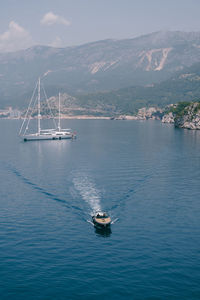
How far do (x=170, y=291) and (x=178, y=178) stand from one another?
73735mm

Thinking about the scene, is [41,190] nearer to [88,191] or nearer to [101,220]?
[88,191]

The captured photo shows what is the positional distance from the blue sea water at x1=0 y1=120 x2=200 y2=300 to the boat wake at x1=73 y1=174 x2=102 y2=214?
0.30 meters

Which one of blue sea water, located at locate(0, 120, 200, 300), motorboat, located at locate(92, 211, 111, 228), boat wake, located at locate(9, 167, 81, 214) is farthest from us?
boat wake, located at locate(9, 167, 81, 214)

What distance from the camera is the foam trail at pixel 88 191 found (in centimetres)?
9545

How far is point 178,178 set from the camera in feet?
415

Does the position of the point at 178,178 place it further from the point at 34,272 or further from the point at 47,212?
the point at 34,272

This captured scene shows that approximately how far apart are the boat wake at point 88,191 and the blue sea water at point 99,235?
0.97 ft

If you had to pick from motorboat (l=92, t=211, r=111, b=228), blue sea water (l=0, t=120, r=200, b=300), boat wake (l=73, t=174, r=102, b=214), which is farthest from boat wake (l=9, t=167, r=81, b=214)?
motorboat (l=92, t=211, r=111, b=228)

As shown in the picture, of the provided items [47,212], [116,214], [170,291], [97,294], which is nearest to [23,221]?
[47,212]

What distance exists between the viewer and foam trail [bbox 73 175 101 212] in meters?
95.4

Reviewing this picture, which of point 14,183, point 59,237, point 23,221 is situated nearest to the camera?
point 59,237

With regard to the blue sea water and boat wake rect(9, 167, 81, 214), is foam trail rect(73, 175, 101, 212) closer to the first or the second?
the blue sea water

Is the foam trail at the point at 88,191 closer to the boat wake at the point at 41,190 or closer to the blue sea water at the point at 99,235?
the blue sea water at the point at 99,235

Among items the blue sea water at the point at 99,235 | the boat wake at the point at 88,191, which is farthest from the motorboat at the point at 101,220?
the boat wake at the point at 88,191
